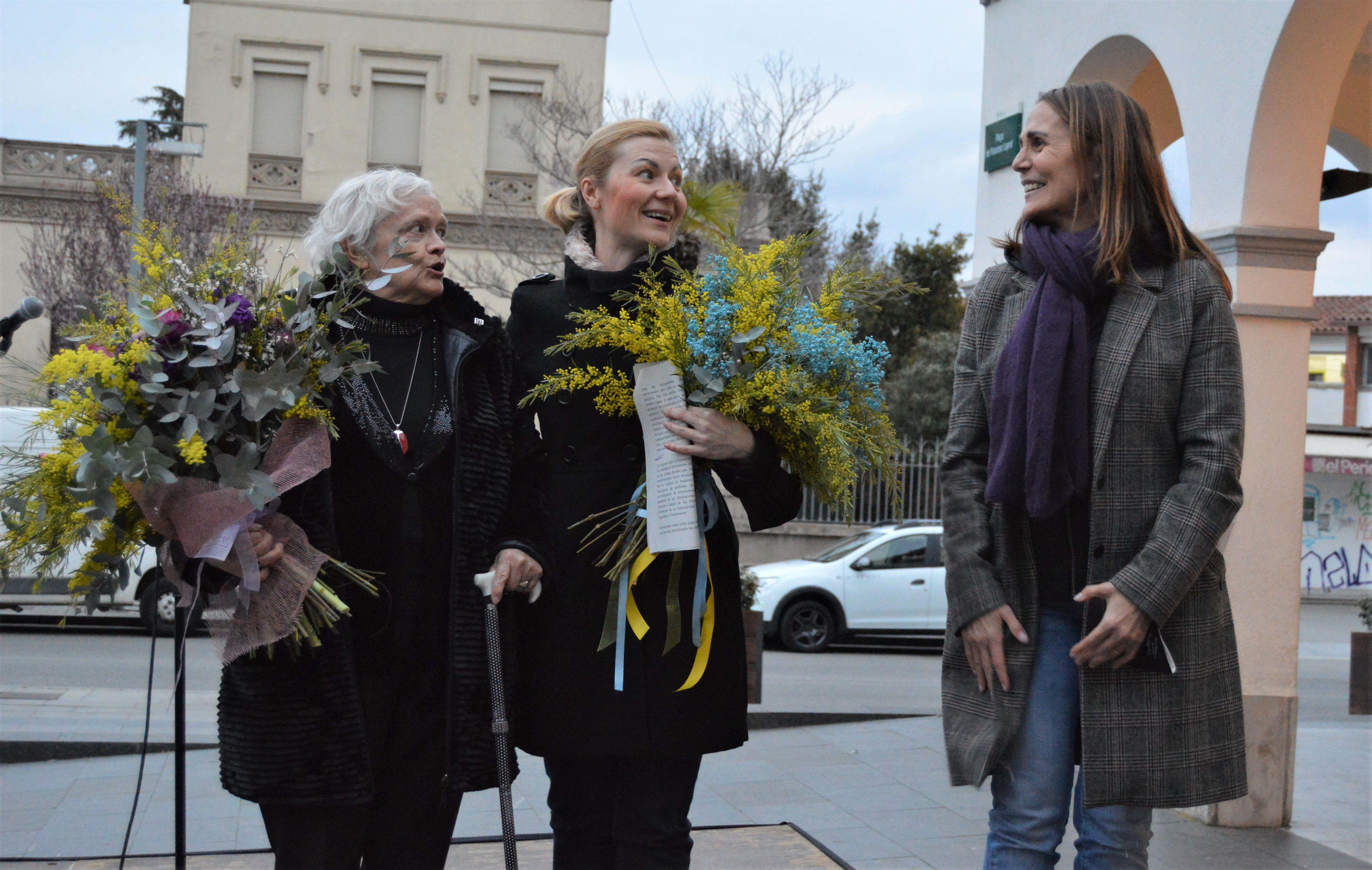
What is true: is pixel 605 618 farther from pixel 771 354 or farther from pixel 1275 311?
pixel 1275 311

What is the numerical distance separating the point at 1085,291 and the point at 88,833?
14.7 feet

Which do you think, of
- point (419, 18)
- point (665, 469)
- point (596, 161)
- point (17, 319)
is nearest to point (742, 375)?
point (665, 469)

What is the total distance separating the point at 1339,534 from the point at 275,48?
2407 centimetres

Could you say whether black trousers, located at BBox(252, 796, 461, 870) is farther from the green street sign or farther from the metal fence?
the metal fence

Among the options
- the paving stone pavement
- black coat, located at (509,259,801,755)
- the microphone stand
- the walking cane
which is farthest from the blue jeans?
the paving stone pavement

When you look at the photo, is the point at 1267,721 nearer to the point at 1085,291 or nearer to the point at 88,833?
the point at 1085,291

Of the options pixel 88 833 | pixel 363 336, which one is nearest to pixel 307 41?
pixel 88 833

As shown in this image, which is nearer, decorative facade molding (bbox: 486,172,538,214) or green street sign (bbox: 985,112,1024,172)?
green street sign (bbox: 985,112,1024,172)

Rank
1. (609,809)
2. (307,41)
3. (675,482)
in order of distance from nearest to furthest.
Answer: (675,482) < (609,809) < (307,41)

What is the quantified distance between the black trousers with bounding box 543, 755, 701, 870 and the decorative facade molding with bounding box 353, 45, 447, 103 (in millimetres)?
22777

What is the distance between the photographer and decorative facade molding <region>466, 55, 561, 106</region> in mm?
24078

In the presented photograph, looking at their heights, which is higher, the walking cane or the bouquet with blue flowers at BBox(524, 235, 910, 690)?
the bouquet with blue flowers at BBox(524, 235, 910, 690)

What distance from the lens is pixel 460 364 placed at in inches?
114

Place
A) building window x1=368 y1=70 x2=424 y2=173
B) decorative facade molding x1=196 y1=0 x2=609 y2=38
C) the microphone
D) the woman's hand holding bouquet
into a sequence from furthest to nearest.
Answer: building window x1=368 y1=70 x2=424 y2=173
decorative facade molding x1=196 y1=0 x2=609 y2=38
the microphone
the woman's hand holding bouquet
